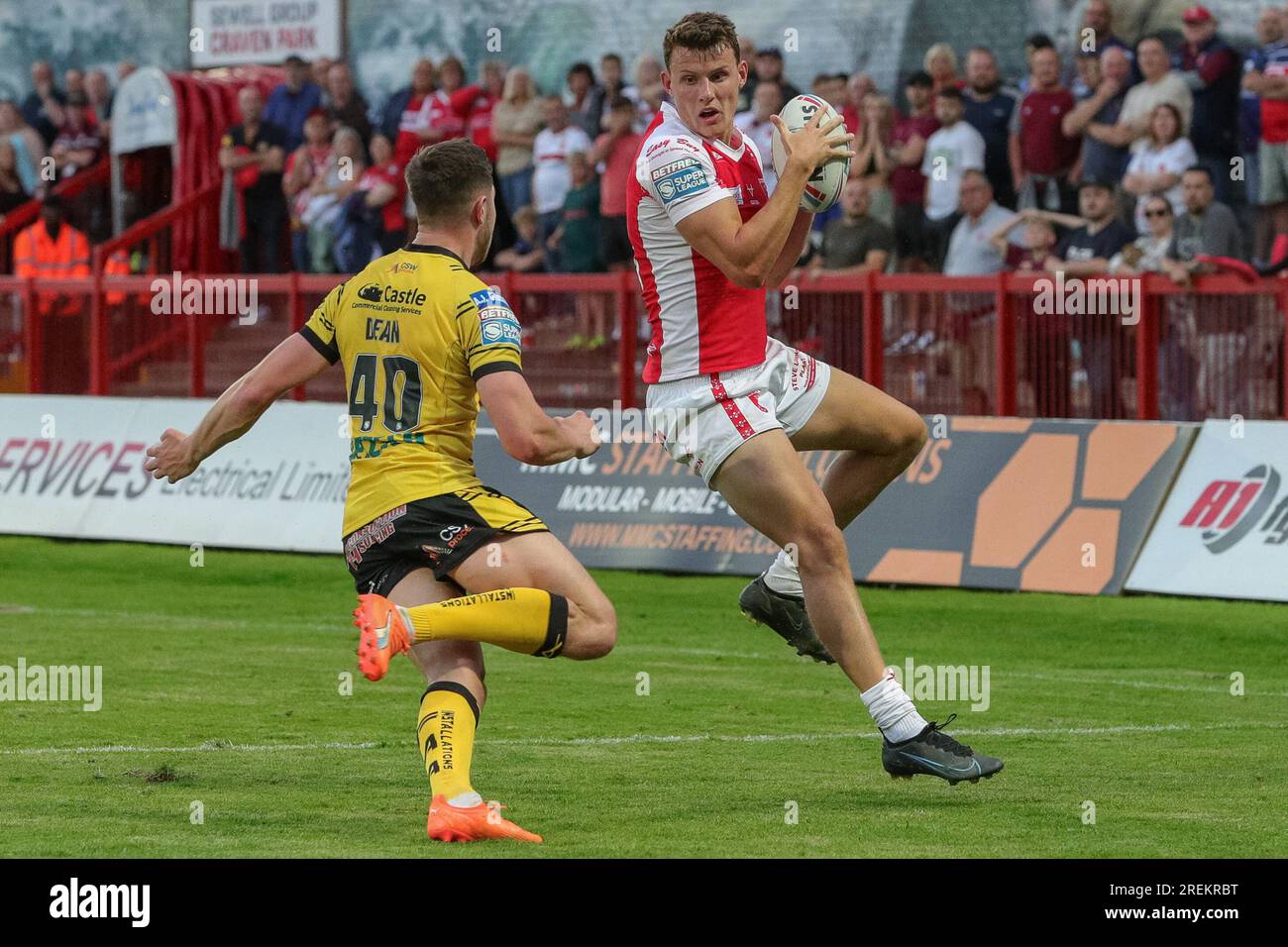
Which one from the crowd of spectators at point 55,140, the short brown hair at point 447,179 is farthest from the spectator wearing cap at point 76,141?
the short brown hair at point 447,179

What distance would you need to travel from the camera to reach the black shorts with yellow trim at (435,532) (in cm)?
708

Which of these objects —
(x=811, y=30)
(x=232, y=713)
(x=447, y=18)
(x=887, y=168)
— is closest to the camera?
(x=232, y=713)

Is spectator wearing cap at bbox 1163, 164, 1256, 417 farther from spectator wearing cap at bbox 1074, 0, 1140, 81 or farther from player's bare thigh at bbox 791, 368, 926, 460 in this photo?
player's bare thigh at bbox 791, 368, 926, 460

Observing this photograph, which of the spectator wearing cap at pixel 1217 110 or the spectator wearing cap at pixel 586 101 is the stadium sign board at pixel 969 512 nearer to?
the spectator wearing cap at pixel 1217 110

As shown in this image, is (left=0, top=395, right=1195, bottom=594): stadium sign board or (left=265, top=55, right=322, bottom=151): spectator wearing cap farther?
(left=265, top=55, right=322, bottom=151): spectator wearing cap

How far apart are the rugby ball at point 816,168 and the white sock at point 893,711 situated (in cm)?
174

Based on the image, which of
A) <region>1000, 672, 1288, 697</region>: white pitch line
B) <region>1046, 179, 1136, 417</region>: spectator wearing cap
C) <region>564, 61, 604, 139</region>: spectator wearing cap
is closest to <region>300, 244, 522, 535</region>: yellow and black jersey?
<region>1000, 672, 1288, 697</region>: white pitch line

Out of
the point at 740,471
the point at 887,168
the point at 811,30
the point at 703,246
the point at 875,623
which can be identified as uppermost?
the point at 811,30

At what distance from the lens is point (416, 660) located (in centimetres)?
720

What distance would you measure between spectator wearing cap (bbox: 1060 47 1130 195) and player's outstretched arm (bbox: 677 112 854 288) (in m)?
9.76

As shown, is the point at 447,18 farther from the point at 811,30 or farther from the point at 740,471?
the point at 740,471

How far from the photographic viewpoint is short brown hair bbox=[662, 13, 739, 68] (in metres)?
7.88

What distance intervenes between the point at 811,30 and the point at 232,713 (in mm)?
14020

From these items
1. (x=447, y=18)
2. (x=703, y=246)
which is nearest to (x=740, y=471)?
(x=703, y=246)
